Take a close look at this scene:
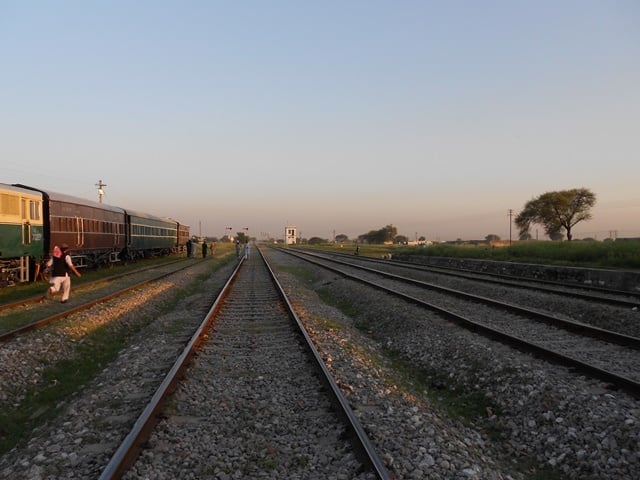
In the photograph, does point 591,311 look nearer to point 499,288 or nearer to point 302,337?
point 499,288

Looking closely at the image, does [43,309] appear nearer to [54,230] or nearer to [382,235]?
[54,230]

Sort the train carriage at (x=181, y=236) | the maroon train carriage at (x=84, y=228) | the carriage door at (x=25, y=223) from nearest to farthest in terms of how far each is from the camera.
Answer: the carriage door at (x=25, y=223) < the maroon train carriage at (x=84, y=228) < the train carriage at (x=181, y=236)

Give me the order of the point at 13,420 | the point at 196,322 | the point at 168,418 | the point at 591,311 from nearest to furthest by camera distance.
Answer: the point at 168,418 < the point at 13,420 < the point at 196,322 < the point at 591,311

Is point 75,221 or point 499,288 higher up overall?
point 75,221

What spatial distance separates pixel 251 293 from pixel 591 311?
33.5 feet

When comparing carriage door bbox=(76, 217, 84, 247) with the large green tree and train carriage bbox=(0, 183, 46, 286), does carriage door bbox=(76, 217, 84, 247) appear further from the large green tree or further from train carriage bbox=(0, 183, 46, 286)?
the large green tree

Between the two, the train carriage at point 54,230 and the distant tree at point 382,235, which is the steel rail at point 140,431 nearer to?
the train carriage at point 54,230

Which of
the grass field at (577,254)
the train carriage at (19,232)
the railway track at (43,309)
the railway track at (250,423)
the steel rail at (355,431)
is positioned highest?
the train carriage at (19,232)

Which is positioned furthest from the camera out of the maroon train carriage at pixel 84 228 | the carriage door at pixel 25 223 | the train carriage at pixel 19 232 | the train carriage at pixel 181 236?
the train carriage at pixel 181 236

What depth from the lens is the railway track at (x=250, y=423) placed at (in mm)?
3873

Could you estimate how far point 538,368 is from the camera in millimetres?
6664

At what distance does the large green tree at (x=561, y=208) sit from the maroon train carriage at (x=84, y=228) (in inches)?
2337

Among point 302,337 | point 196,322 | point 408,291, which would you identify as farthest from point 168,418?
point 408,291

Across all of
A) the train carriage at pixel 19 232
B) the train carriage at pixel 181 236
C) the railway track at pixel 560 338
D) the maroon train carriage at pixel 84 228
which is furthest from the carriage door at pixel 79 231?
the train carriage at pixel 181 236
